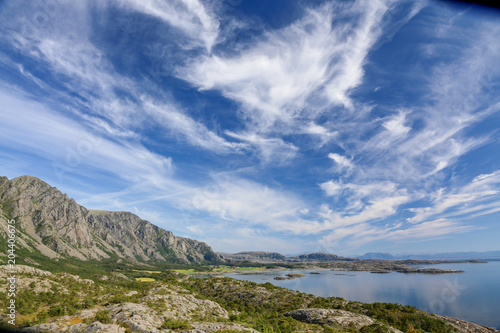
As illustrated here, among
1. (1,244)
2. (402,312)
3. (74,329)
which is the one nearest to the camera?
(74,329)

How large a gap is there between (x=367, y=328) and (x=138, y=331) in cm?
3377

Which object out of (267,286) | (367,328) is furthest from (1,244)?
(367,328)

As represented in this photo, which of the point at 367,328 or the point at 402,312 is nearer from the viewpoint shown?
the point at 367,328

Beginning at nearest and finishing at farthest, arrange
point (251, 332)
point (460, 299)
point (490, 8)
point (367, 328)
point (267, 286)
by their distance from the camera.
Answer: point (490, 8) → point (251, 332) → point (367, 328) → point (267, 286) → point (460, 299)

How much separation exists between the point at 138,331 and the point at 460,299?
133 metres

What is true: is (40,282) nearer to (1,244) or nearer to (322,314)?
(322,314)

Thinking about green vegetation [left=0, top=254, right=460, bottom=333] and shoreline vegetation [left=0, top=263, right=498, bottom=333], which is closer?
shoreline vegetation [left=0, top=263, right=498, bottom=333]

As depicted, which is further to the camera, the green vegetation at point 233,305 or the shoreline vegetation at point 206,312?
the green vegetation at point 233,305

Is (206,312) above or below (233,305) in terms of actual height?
above

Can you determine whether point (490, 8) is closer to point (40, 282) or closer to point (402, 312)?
point (402, 312)

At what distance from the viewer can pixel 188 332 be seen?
19891 mm

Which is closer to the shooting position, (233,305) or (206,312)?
(206,312)

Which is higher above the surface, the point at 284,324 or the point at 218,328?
the point at 218,328

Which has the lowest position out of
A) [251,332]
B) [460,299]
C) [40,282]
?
[460,299]
